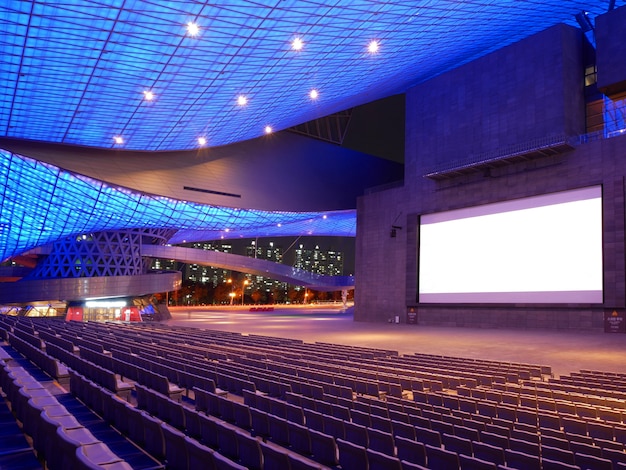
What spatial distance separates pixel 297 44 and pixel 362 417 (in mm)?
24318

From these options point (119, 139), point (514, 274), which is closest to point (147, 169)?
point (119, 139)

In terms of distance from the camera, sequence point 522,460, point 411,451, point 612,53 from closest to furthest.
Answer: point 522,460
point 411,451
point 612,53

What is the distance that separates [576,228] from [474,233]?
796 centimetres

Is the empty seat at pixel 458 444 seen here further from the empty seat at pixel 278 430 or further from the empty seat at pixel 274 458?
the empty seat at pixel 274 458

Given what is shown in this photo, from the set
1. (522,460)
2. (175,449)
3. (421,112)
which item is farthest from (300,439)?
(421,112)

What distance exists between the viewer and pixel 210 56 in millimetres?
28172

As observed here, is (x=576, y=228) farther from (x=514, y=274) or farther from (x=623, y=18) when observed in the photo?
(x=623, y=18)

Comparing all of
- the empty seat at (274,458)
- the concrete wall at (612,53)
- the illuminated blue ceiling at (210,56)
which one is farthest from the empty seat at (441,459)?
the concrete wall at (612,53)

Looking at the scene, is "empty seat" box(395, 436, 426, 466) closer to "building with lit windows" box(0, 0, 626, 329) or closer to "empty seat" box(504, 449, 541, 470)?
"empty seat" box(504, 449, 541, 470)

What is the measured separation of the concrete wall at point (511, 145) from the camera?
1388 inches

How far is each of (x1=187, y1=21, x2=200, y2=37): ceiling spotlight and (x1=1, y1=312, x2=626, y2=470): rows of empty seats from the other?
15.5 meters

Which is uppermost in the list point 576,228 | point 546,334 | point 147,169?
point 147,169

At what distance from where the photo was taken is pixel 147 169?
4753cm

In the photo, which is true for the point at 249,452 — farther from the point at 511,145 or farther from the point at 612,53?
the point at 511,145
